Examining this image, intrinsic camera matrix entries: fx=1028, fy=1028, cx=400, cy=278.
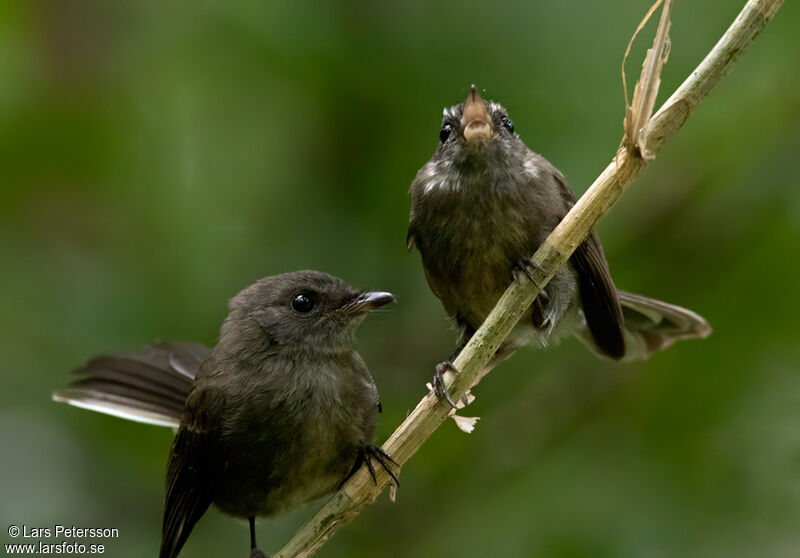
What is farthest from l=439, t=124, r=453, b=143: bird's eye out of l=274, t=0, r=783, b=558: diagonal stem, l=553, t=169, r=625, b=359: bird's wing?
l=274, t=0, r=783, b=558: diagonal stem

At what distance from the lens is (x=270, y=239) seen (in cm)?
511

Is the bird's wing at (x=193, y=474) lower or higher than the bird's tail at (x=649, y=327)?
lower

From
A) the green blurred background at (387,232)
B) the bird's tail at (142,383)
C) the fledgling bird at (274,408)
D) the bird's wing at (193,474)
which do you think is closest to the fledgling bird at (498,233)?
the green blurred background at (387,232)

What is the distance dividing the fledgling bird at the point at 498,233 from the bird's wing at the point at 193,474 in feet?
3.56

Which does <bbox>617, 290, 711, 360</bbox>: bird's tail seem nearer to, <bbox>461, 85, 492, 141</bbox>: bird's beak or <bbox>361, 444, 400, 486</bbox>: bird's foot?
<bbox>461, 85, 492, 141</bbox>: bird's beak

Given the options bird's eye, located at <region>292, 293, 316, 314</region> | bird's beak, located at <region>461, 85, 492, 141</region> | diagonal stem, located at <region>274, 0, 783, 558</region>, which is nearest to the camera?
diagonal stem, located at <region>274, 0, 783, 558</region>

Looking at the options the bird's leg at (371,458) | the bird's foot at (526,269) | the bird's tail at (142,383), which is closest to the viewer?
the bird's foot at (526,269)

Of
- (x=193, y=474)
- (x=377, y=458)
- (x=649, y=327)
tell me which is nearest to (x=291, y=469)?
(x=377, y=458)

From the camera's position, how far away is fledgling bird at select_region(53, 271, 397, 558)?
168 inches

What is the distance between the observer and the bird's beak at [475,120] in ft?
13.8

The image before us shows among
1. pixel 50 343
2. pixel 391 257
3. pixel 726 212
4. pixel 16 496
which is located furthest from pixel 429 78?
pixel 16 496

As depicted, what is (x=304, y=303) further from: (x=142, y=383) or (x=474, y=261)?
(x=142, y=383)

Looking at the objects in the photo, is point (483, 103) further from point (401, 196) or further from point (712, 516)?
point (712, 516)

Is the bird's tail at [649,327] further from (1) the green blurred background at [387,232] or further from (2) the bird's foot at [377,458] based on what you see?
(2) the bird's foot at [377,458]
